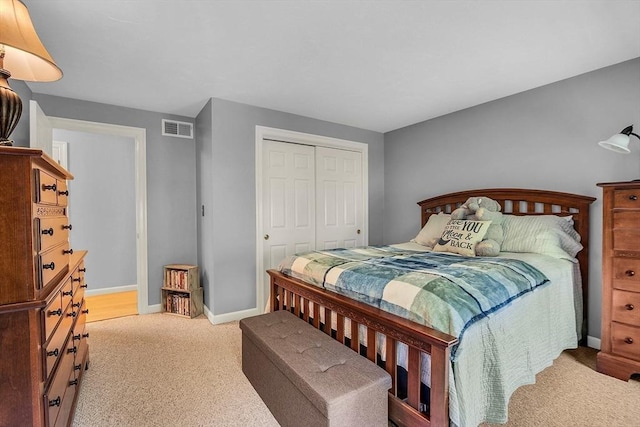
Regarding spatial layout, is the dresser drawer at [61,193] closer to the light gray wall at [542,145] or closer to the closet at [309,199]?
the closet at [309,199]

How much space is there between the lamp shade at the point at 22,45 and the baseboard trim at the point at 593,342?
4.13 metres

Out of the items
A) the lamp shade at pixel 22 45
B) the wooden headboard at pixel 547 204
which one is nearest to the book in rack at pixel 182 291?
the lamp shade at pixel 22 45

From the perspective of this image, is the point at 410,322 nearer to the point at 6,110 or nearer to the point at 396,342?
the point at 396,342

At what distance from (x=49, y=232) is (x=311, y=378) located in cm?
131

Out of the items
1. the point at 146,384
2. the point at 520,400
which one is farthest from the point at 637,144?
the point at 146,384

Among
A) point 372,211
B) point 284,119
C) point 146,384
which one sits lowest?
point 146,384

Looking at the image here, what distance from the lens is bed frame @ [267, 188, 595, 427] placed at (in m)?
1.34

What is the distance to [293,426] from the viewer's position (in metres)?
1.56

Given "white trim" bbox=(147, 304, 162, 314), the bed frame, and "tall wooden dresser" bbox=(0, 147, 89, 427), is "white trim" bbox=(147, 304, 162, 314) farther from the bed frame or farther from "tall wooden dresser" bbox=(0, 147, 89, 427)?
"tall wooden dresser" bbox=(0, 147, 89, 427)

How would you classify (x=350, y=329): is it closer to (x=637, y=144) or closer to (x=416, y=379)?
(x=416, y=379)

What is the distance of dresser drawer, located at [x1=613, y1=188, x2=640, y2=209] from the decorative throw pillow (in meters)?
0.82

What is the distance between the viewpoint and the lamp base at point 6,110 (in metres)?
1.18

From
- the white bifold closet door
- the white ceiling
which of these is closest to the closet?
the white bifold closet door

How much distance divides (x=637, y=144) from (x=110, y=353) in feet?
15.1
